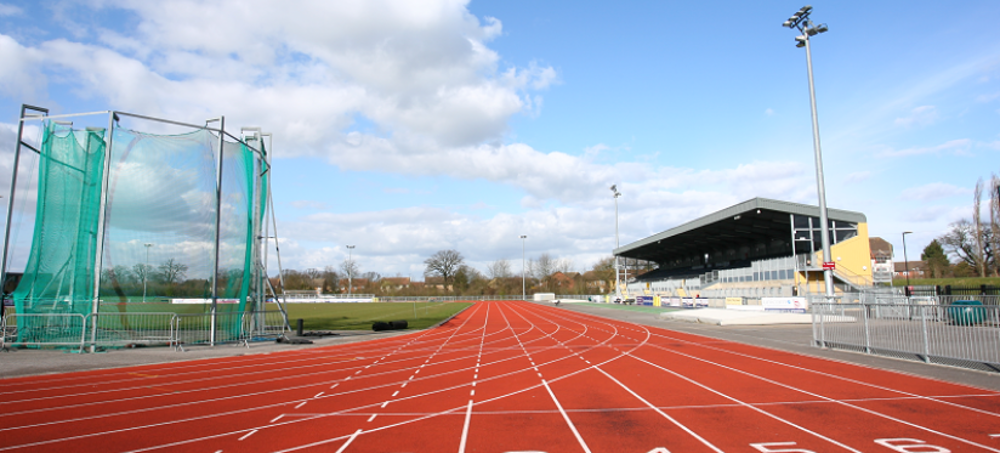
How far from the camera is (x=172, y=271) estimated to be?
669 inches

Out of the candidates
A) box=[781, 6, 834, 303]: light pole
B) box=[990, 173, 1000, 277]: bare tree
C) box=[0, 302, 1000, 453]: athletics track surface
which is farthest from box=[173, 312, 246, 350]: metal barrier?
box=[990, 173, 1000, 277]: bare tree

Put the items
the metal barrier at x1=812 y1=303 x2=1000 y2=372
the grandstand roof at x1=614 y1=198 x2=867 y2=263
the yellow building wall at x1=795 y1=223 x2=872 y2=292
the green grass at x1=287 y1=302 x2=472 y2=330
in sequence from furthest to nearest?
1. the yellow building wall at x1=795 y1=223 x2=872 y2=292
2. the grandstand roof at x1=614 y1=198 x2=867 y2=263
3. the green grass at x1=287 y1=302 x2=472 y2=330
4. the metal barrier at x1=812 y1=303 x2=1000 y2=372

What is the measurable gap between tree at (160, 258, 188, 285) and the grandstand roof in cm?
3459

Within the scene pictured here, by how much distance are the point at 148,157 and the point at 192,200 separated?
6.06ft

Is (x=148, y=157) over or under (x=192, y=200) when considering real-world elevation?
over

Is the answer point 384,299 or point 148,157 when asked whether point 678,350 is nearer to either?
point 148,157

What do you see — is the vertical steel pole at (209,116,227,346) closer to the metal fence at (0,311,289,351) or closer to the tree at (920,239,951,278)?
the metal fence at (0,311,289,351)

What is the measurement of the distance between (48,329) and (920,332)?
24.2 meters

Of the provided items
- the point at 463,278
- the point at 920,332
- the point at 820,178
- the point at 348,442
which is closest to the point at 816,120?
the point at 820,178

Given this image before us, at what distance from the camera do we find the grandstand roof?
1458 inches

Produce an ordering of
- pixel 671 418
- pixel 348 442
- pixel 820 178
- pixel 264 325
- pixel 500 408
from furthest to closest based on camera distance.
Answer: pixel 820 178 < pixel 264 325 < pixel 500 408 < pixel 671 418 < pixel 348 442

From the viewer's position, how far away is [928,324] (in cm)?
1301

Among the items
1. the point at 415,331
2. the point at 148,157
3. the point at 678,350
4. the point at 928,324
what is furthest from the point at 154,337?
the point at 928,324

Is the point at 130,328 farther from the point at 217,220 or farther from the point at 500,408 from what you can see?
the point at 500,408
